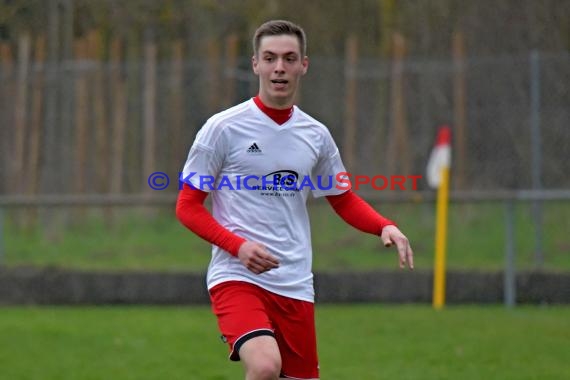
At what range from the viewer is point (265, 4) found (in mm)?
15391

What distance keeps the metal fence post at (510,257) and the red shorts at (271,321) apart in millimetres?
6119

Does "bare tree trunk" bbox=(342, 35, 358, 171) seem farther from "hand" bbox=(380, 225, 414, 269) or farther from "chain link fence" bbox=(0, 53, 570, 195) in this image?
"hand" bbox=(380, 225, 414, 269)

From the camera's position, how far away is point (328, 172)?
5.30 meters

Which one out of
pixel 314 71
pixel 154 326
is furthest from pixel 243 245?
pixel 314 71

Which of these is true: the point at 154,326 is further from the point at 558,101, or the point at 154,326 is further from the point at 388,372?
the point at 558,101

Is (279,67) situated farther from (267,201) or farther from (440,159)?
(440,159)

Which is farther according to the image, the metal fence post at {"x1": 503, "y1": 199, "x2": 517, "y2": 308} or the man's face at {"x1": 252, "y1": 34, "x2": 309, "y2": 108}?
the metal fence post at {"x1": 503, "y1": 199, "x2": 517, "y2": 308}

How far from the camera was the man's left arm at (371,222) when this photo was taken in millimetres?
4887

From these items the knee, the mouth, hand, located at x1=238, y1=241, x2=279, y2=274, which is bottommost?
the knee

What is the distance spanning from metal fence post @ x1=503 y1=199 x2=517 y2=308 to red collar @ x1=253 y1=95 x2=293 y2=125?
6.18 meters

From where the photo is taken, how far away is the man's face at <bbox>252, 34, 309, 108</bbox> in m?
4.99

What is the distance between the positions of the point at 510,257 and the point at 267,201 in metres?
A: 6.25

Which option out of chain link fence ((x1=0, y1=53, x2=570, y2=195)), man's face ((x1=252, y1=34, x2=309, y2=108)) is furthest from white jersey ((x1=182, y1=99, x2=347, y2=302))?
chain link fence ((x1=0, y1=53, x2=570, y2=195))

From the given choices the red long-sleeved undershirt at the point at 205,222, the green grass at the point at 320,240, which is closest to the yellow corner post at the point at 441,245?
the green grass at the point at 320,240
